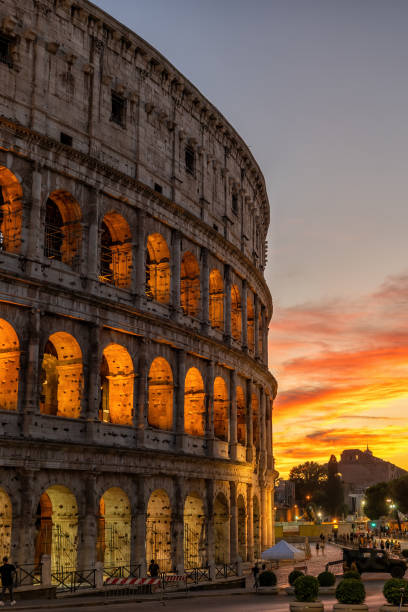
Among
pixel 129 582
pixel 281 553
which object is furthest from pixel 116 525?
pixel 281 553

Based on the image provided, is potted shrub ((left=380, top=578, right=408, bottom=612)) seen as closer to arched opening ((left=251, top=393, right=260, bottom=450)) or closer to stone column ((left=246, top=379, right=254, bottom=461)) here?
stone column ((left=246, top=379, right=254, bottom=461))

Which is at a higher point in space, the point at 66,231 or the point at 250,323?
the point at 250,323

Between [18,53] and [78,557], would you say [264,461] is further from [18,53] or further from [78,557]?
[18,53]

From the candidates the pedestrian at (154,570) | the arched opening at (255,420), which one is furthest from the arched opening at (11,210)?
the arched opening at (255,420)

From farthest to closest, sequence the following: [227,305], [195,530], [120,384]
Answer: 1. [227,305]
2. [195,530]
3. [120,384]

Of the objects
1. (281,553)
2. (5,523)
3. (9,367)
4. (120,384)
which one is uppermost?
(120,384)

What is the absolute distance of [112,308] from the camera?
3139 cm

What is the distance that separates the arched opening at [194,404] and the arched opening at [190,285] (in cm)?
310

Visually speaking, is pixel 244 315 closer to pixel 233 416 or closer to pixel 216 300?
pixel 216 300

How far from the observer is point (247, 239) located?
155 ft

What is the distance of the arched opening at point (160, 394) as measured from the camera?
35.2 meters

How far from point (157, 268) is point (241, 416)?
12.2 meters

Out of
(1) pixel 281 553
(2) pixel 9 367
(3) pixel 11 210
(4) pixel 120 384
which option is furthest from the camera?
(1) pixel 281 553

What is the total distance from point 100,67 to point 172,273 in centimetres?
943
